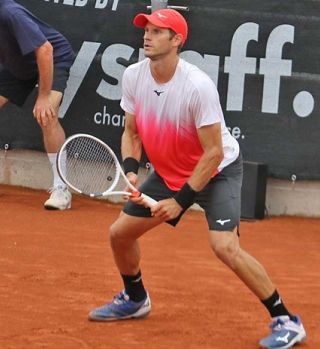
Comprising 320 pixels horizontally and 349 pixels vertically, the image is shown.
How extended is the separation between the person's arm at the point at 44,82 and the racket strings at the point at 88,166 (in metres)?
2.44

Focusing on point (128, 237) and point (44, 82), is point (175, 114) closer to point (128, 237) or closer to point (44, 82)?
point (128, 237)

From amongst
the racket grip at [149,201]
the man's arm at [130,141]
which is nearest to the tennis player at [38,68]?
the man's arm at [130,141]

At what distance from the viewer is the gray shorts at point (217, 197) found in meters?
5.96

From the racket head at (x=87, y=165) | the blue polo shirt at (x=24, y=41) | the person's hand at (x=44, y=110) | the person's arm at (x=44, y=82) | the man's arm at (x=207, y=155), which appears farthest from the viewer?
the person's hand at (x=44, y=110)

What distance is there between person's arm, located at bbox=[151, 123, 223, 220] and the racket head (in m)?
0.57

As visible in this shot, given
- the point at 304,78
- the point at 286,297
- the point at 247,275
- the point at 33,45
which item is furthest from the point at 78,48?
the point at 247,275

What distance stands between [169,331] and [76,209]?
3.60m

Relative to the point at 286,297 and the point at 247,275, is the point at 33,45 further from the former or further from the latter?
the point at 247,275

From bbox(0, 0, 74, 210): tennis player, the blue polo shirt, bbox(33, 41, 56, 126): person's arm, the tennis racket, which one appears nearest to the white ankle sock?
bbox(0, 0, 74, 210): tennis player

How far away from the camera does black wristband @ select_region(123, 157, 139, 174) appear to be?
617 cm

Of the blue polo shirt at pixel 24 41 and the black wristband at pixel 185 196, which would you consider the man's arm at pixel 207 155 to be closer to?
the black wristband at pixel 185 196

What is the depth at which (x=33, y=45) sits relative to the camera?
29.3 ft

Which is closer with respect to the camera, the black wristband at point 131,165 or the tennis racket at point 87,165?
the black wristband at point 131,165

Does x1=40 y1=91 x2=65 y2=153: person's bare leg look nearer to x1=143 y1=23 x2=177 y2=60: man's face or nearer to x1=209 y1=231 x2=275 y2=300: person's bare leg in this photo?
x1=143 y1=23 x2=177 y2=60: man's face
